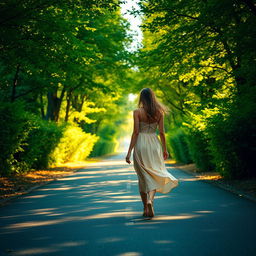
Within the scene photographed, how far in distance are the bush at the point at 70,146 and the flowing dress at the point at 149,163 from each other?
15.8 metres

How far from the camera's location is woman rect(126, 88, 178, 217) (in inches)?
280

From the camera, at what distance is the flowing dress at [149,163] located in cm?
711

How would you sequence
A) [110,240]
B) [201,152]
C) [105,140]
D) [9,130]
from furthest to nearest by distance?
[105,140]
[201,152]
[9,130]
[110,240]

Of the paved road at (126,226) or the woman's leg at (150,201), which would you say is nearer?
the paved road at (126,226)

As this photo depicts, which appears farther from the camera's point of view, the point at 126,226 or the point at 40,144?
the point at 40,144

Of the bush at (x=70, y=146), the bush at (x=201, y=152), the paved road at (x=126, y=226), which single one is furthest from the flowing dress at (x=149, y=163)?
the bush at (x=70, y=146)

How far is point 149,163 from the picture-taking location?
7191 millimetres

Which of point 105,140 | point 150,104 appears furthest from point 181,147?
point 105,140

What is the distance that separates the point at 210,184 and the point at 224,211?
18.5 feet

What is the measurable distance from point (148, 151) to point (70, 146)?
67.8 feet

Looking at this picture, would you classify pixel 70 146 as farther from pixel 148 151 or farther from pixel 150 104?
pixel 150 104

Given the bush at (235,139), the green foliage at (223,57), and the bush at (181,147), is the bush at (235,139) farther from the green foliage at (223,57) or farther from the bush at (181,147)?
the bush at (181,147)

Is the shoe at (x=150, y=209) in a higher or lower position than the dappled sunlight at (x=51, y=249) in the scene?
higher

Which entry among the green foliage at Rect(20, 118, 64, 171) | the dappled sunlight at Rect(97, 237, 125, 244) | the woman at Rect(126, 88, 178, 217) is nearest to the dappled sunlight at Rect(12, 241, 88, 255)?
the dappled sunlight at Rect(97, 237, 125, 244)
